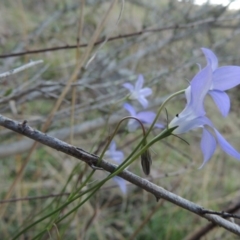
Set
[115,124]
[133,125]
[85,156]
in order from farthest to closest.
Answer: [115,124] → [133,125] → [85,156]

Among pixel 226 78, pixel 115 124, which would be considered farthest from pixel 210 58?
pixel 115 124

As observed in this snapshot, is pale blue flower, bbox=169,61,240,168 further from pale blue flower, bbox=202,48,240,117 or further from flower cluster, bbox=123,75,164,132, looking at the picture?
flower cluster, bbox=123,75,164,132

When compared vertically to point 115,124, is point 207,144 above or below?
below

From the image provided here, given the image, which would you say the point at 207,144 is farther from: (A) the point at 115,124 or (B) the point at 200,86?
(A) the point at 115,124

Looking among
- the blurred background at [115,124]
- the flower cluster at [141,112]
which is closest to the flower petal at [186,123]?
the flower cluster at [141,112]

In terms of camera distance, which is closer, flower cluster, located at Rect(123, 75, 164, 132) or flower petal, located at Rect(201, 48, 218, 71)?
flower petal, located at Rect(201, 48, 218, 71)

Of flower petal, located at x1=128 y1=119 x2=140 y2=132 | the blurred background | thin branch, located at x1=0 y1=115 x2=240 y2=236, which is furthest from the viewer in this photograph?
the blurred background

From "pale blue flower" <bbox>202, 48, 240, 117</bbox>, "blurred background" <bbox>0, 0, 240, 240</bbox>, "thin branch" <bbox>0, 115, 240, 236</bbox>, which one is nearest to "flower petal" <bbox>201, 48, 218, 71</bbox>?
"pale blue flower" <bbox>202, 48, 240, 117</bbox>
